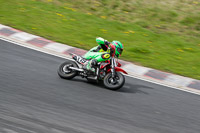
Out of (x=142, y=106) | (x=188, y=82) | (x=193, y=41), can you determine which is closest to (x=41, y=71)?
(x=142, y=106)

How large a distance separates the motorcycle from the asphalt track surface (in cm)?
18

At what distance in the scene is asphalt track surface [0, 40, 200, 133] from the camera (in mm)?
5469

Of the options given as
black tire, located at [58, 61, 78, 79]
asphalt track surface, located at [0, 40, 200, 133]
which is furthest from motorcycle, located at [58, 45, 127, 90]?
asphalt track surface, located at [0, 40, 200, 133]

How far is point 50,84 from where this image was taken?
290 inches

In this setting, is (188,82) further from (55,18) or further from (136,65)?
(55,18)

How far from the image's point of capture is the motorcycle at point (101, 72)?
731 centimetres

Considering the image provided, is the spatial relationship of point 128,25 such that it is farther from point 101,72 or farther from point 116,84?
point 116,84

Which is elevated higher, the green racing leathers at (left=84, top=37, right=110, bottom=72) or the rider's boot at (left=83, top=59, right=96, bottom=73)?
the green racing leathers at (left=84, top=37, right=110, bottom=72)

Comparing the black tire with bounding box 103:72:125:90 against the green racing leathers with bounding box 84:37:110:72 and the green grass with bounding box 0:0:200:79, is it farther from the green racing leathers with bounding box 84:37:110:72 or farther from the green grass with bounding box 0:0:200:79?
the green grass with bounding box 0:0:200:79

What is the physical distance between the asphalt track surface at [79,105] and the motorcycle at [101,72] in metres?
0.18

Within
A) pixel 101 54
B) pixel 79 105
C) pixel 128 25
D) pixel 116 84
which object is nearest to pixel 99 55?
pixel 101 54

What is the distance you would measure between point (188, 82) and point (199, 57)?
2.32m

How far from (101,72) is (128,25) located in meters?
5.97

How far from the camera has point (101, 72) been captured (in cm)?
747
